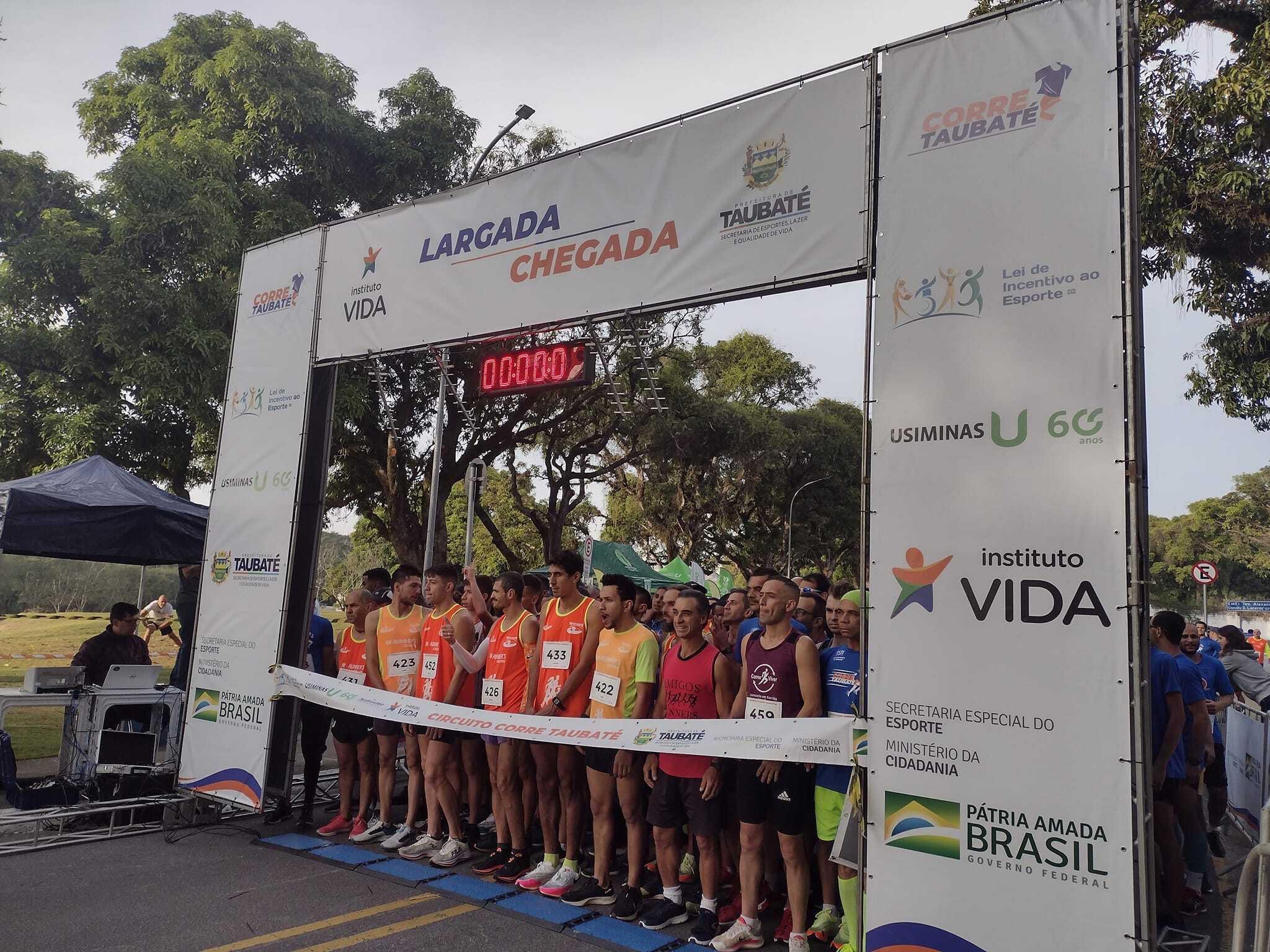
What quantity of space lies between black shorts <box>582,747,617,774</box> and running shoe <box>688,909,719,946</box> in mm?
992

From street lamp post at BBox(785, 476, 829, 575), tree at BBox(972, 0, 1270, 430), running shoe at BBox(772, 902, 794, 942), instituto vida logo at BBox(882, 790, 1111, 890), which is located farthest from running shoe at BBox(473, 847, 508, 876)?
street lamp post at BBox(785, 476, 829, 575)

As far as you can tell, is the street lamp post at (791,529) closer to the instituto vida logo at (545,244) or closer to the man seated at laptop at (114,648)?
the man seated at laptop at (114,648)

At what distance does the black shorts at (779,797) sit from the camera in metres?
5.03

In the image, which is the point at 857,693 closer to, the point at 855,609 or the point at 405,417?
the point at 855,609

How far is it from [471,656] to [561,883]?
1686 millimetres

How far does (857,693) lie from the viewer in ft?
16.3

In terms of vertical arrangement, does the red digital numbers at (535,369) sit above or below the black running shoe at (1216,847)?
above

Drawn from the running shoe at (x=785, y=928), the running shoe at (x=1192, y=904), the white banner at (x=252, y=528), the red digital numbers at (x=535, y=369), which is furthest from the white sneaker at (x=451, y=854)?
the running shoe at (x=1192, y=904)

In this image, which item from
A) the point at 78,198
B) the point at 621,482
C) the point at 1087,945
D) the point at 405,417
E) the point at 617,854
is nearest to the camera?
the point at 1087,945

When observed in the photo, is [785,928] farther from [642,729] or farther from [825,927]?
[642,729]

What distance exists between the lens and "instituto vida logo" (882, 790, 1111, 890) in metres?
3.96

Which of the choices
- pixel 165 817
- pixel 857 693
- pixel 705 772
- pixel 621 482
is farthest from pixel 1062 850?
pixel 621 482

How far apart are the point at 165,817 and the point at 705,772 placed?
493 centimetres

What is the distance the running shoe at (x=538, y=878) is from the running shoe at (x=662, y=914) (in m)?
0.67
